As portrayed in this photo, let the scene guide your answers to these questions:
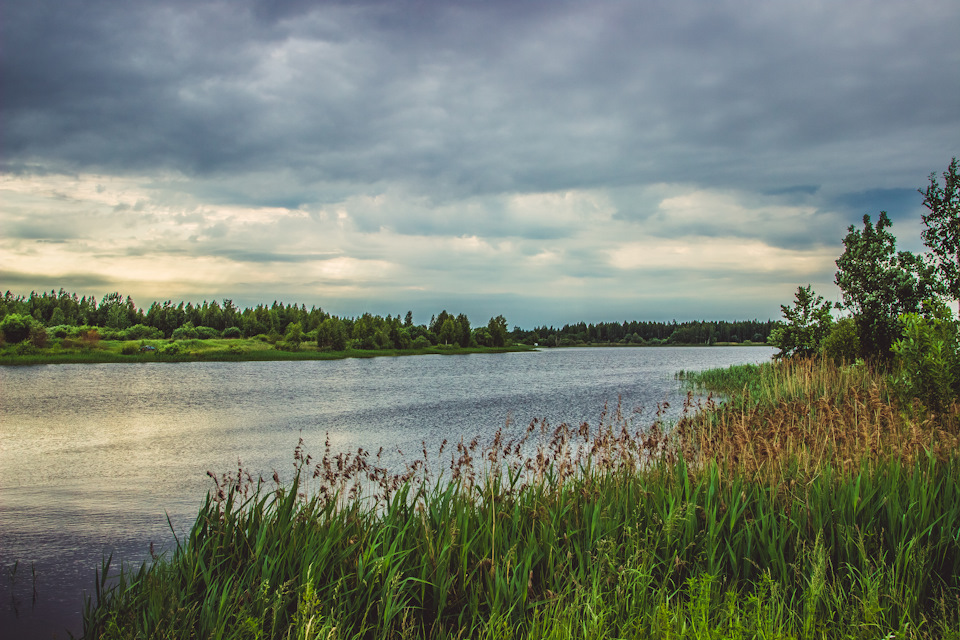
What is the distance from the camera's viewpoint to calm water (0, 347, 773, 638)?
7.31 m

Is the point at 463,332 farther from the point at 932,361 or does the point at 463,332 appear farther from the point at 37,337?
the point at 932,361

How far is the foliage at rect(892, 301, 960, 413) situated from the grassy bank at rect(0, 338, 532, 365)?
83163 millimetres

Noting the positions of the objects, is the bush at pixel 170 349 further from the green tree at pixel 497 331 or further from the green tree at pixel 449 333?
the green tree at pixel 497 331

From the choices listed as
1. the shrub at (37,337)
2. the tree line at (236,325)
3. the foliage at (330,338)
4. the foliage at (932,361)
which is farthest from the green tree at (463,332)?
the foliage at (932,361)

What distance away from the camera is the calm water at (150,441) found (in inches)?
288

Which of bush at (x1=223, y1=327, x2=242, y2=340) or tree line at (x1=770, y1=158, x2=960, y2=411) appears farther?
bush at (x1=223, y1=327, x2=242, y2=340)

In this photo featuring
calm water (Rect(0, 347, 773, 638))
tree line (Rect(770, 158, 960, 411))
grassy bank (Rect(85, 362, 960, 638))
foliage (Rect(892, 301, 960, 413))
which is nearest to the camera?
grassy bank (Rect(85, 362, 960, 638))

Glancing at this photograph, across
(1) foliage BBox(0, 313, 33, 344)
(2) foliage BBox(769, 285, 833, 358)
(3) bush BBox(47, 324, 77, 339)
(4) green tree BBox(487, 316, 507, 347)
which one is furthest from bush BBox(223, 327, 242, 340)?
(2) foliage BBox(769, 285, 833, 358)

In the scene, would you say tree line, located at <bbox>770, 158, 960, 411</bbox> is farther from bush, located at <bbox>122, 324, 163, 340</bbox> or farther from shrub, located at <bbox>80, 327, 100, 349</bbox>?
bush, located at <bbox>122, 324, 163, 340</bbox>

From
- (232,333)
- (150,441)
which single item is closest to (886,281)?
(150,441)

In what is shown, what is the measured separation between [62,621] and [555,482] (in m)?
5.27

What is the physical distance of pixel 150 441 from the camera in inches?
688

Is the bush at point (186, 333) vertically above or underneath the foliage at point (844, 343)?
underneath

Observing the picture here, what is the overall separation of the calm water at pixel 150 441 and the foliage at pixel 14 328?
157ft
